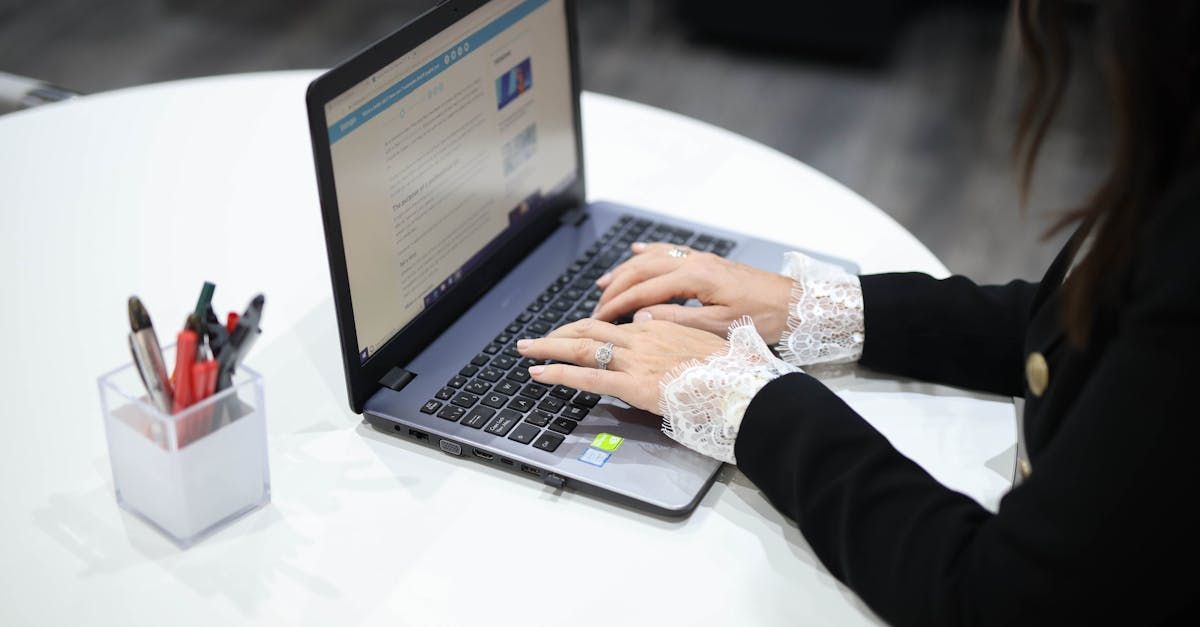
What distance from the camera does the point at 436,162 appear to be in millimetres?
1030

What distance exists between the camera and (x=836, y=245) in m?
1.27

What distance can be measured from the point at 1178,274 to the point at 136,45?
337 centimetres

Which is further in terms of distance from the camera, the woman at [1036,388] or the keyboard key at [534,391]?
the keyboard key at [534,391]

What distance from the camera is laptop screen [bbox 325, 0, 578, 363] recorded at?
0.93 m

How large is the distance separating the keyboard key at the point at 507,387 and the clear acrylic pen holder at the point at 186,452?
0.21 metres

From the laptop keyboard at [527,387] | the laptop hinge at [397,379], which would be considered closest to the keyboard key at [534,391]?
the laptop keyboard at [527,387]

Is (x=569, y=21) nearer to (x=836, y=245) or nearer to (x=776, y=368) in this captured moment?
(x=836, y=245)

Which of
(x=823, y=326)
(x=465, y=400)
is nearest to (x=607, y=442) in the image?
(x=465, y=400)

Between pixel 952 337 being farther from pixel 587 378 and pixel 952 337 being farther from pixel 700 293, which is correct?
pixel 587 378

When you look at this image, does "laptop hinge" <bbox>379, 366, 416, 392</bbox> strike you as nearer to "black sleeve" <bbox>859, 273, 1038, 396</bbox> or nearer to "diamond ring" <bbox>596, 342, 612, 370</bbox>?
"diamond ring" <bbox>596, 342, 612, 370</bbox>

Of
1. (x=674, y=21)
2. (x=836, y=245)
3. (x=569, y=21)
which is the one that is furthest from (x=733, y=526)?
(x=674, y=21)

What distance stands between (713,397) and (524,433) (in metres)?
0.16

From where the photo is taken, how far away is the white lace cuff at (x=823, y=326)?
1.04 m

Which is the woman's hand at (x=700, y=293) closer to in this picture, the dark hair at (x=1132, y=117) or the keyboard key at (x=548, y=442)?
the keyboard key at (x=548, y=442)
